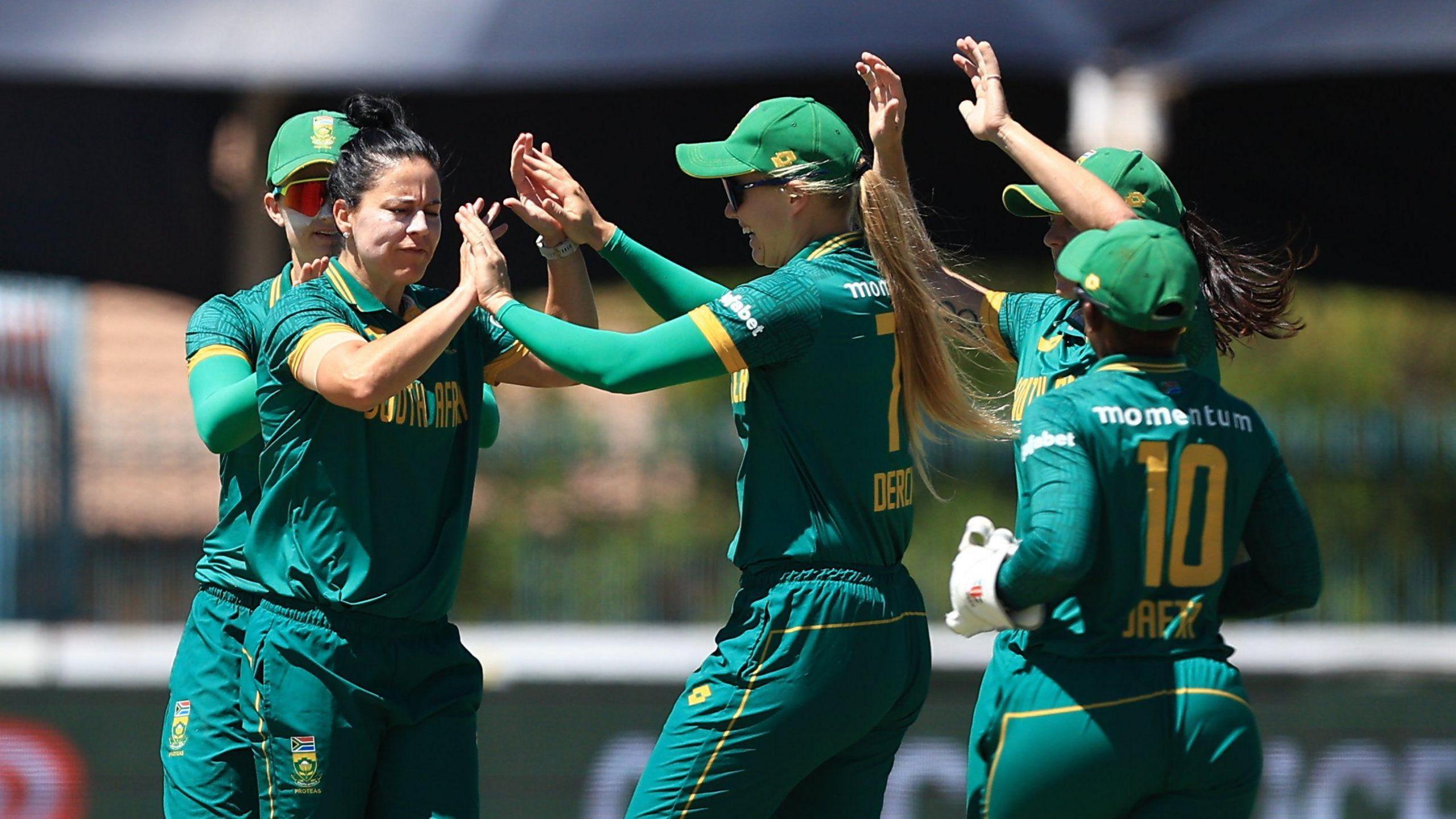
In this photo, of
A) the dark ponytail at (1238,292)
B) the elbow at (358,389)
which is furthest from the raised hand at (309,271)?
the dark ponytail at (1238,292)

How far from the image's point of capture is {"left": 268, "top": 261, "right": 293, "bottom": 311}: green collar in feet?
11.5

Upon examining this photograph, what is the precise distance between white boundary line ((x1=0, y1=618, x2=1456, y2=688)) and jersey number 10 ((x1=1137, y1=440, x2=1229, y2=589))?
3392 millimetres

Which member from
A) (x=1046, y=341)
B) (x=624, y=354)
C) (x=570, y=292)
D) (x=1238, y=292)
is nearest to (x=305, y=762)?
(x=624, y=354)

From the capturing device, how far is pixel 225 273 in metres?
5.60

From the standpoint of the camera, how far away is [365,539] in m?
3.07

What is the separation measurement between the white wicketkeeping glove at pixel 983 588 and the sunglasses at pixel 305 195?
4.89ft

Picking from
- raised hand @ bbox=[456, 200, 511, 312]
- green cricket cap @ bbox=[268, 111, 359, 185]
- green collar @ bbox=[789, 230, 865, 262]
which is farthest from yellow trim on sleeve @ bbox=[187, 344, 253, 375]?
green collar @ bbox=[789, 230, 865, 262]

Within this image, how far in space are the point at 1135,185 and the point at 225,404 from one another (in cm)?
172

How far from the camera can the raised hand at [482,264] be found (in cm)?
304

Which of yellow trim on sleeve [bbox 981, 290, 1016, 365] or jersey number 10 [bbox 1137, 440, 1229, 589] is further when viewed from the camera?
yellow trim on sleeve [bbox 981, 290, 1016, 365]

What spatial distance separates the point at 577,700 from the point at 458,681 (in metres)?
2.85

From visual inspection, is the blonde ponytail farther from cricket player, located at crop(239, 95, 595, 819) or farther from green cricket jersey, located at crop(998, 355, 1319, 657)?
cricket player, located at crop(239, 95, 595, 819)

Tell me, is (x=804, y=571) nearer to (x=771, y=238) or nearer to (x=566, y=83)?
(x=771, y=238)

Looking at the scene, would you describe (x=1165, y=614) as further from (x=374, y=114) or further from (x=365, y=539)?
(x=374, y=114)
